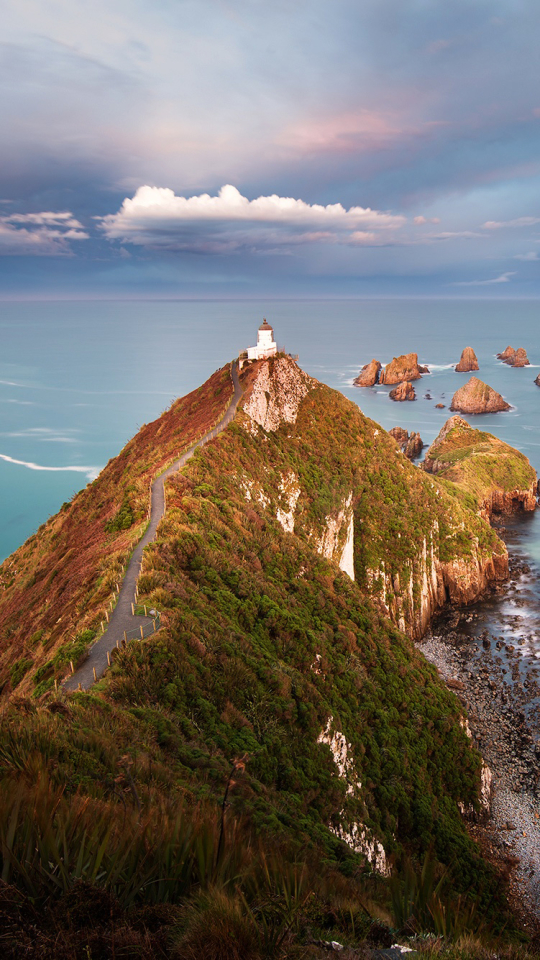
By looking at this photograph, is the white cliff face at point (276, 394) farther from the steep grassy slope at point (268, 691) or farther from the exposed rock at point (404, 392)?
the exposed rock at point (404, 392)

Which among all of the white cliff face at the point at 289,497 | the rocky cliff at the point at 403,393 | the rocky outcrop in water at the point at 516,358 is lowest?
the white cliff face at the point at 289,497

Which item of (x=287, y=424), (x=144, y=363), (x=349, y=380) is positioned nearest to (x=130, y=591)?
(x=287, y=424)

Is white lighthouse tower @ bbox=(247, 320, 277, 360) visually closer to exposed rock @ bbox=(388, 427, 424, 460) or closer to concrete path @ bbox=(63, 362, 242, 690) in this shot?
concrete path @ bbox=(63, 362, 242, 690)

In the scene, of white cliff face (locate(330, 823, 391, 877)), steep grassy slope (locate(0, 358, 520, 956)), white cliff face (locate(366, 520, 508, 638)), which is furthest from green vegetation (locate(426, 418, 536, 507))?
white cliff face (locate(330, 823, 391, 877))

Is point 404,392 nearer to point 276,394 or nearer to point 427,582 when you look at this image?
point 427,582

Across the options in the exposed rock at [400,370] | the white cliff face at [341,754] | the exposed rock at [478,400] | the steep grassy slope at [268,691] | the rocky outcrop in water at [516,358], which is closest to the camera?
the steep grassy slope at [268,691]

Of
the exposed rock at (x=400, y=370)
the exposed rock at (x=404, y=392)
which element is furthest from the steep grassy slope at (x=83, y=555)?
the exposed rock at (x=400, y=370)

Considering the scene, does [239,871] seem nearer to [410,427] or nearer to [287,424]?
[287,424]
